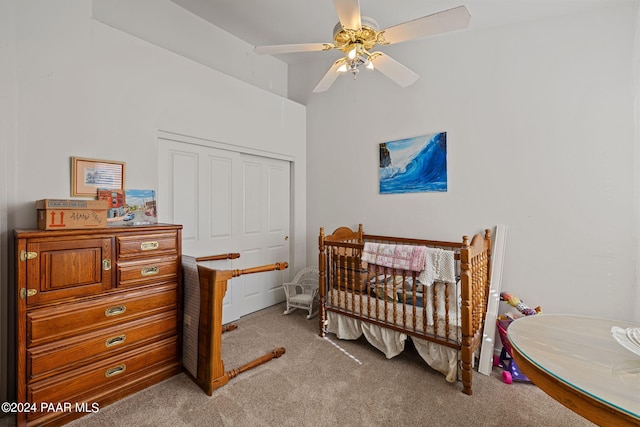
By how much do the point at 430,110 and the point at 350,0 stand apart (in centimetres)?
176

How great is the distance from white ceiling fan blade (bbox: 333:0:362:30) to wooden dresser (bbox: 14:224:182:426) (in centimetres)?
178

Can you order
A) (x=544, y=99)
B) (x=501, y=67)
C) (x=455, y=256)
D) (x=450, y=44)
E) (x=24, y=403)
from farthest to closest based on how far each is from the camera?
(x=450, y=44) → (x=501, y=67) → (x=544, y=99) → (x=455, y=256) → (x=24, y=403)

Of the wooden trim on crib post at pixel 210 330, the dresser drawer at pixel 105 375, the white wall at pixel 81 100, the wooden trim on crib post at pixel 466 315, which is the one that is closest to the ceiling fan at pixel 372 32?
the white wall at pixel 81 100

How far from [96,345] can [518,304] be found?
9.97ft

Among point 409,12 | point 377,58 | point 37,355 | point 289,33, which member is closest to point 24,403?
point 37,355

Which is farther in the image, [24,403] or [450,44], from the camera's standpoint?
[450,44]

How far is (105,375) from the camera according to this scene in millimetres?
1854

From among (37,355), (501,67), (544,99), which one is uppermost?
(501,67)

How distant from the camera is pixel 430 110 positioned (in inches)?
116

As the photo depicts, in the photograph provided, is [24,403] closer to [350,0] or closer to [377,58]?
[350,0]

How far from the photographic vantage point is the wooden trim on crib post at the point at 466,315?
6.53ft

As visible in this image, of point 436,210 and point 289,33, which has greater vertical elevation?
point 289,33

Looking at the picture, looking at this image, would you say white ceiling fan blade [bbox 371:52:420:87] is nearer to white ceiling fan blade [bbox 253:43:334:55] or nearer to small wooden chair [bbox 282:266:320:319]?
white ceiling fan blade [bbox 253:43:334:55]

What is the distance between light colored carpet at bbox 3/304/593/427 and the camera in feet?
5.68
